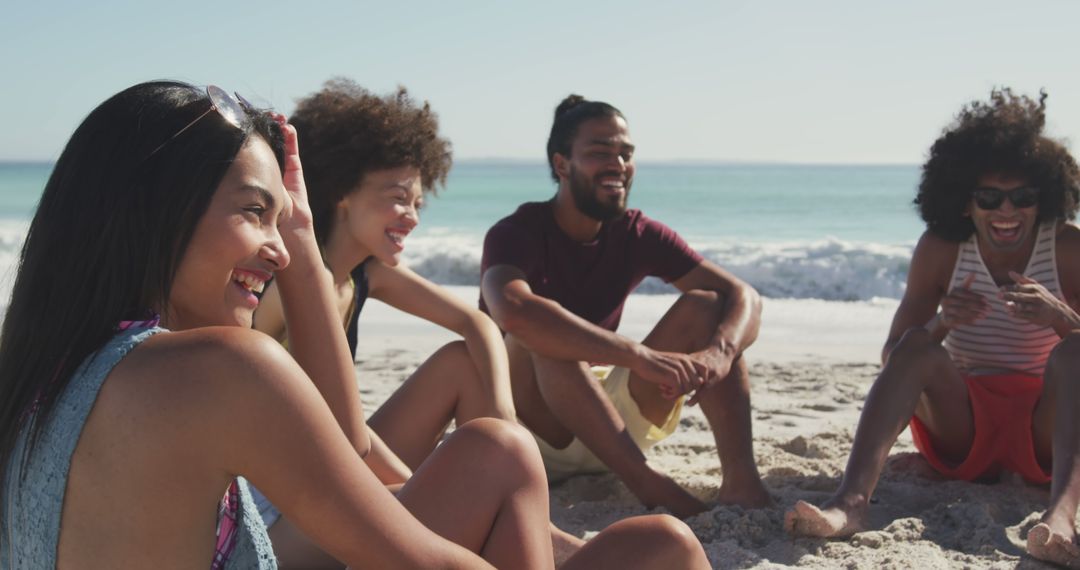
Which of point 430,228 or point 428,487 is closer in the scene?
point 428,487

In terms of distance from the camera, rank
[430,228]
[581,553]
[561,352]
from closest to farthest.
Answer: [581,553] → [561,352] → [430,228]

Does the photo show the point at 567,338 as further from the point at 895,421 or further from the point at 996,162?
the point at 996,162

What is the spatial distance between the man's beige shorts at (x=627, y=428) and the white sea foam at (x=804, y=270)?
8.86m

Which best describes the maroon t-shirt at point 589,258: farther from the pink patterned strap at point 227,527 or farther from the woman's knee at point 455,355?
the pink patterned strap at point 227,527

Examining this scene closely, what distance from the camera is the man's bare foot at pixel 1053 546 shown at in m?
3.38

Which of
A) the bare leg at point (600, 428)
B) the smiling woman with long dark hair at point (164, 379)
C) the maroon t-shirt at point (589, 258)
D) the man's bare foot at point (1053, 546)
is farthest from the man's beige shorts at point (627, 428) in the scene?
the smiling woman with long dark hair at point (164, 379)

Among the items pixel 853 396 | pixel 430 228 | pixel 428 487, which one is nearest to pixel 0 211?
pixel 430 228

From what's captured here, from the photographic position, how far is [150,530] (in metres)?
1.54

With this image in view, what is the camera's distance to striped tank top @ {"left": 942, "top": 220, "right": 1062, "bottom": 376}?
14.5 ft

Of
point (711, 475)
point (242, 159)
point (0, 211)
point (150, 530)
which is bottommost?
point (0, 211)

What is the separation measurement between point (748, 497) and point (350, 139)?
1.92m

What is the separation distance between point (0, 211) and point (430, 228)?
16035 mm

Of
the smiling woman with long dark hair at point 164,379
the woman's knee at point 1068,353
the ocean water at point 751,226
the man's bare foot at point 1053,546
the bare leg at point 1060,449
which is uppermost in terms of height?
the smiling woman with long dark hair at point 164,379

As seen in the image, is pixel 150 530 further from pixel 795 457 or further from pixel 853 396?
pixel 853 396
